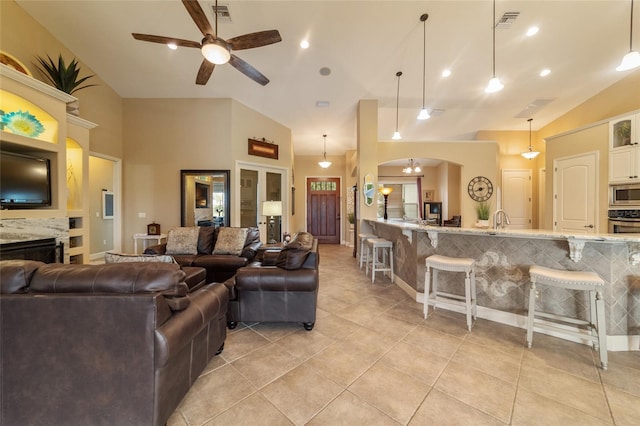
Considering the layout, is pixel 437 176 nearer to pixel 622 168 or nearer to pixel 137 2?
pixel 622 168

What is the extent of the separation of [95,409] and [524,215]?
8832mm

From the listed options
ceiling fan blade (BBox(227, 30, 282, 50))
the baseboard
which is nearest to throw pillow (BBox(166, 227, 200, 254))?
ceiling fan blade (BBox(227, 30, 282, 50))

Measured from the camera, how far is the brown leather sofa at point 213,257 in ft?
11.8

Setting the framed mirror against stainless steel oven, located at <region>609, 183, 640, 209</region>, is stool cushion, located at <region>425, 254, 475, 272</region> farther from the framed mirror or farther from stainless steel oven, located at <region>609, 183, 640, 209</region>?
the framed mirror

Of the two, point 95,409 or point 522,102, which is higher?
point 522,102

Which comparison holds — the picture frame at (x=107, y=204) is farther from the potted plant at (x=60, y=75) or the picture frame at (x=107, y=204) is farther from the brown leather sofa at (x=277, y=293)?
the brown leather sofa at (x=277, y=293)

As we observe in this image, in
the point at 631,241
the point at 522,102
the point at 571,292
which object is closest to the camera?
the point at 631,241

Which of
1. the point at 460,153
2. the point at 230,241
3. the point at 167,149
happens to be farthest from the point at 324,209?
the point at 167,149

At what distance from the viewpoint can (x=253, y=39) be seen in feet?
8.48

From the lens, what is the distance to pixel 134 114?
16.3 ft

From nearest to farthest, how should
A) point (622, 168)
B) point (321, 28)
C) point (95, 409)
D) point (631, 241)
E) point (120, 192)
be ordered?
point (95, 409) → point (631, 241) → point (321, 28) → point (622, 168) → point (120, 192)

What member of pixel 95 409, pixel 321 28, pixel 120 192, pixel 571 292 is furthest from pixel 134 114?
pixel 571 292

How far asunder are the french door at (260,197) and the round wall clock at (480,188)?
4.83 metres

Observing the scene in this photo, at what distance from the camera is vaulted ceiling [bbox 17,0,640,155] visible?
3111 mm
